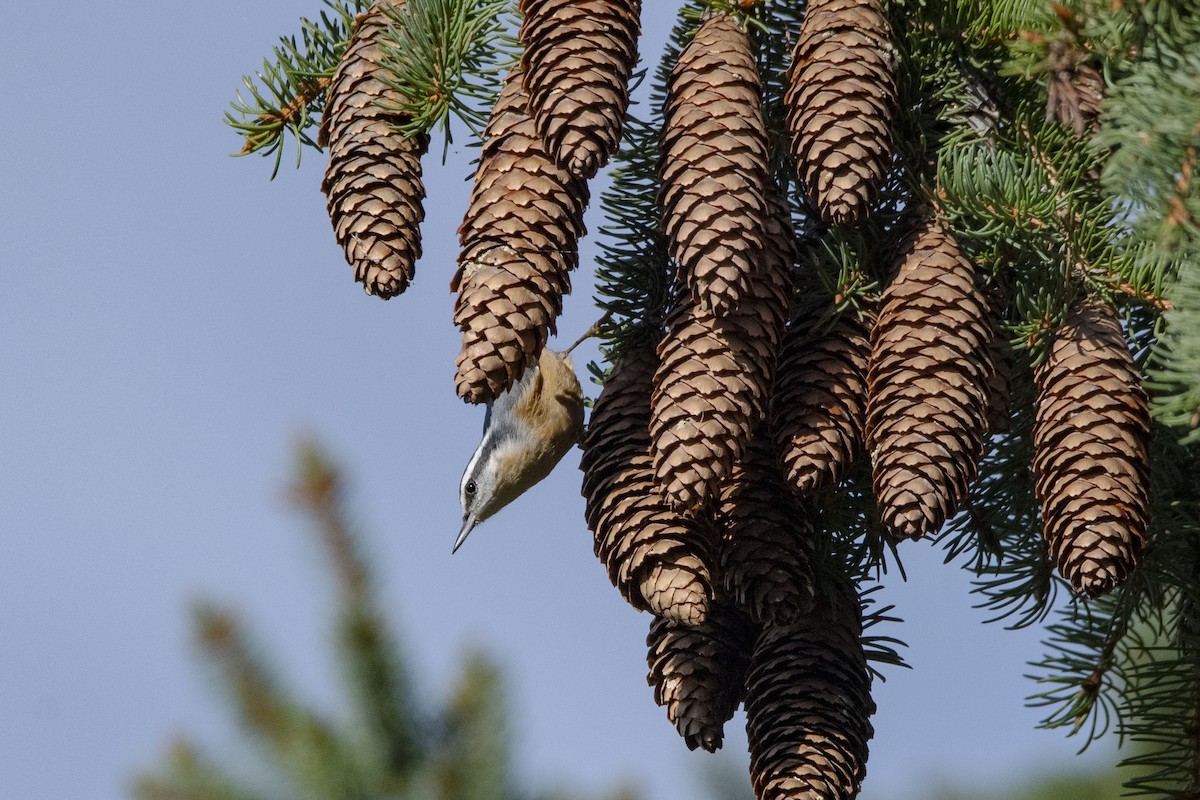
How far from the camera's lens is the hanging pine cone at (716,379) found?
1693 millimetres

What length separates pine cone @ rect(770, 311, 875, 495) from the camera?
1.75m

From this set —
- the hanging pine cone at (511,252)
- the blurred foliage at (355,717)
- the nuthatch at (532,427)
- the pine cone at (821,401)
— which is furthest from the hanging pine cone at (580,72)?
the nuthatch at (532,427)

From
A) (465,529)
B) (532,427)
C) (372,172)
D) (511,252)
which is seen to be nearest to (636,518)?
(511,252)

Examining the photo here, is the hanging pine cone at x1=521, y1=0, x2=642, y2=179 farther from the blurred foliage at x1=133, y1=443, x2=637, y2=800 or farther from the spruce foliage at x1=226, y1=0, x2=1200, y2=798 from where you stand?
the blurred foliage at x1=133, y1=443, x2=637, y2=800

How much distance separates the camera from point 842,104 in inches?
67.1

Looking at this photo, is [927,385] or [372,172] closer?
[927,385]

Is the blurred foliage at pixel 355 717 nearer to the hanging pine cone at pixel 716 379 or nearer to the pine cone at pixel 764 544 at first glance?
the pine cone at pixel 764 544

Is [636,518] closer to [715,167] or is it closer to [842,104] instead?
[715,167]

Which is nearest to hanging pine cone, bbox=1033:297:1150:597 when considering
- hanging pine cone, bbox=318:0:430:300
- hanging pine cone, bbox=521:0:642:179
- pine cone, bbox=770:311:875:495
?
pine cone, bbox=770:311:875:495

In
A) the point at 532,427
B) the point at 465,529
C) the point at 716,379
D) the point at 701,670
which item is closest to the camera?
the point at 716,379

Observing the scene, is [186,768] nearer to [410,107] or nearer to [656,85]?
[410,107]

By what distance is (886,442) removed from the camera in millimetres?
1673

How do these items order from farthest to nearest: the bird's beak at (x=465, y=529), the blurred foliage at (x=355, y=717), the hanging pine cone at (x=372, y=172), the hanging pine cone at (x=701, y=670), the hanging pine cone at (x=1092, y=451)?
Result: 1. the bird's beak at (x=465, y=529)
2. the blurred foliage at (x=355, y=717)
3. the hanging pine cone at (x=701, y=670)
4. the hanging pine cone at (x=372, y=172)
5. the hanging pine cone at (x=1092, y=451)

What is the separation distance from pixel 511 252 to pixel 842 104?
50 cm
